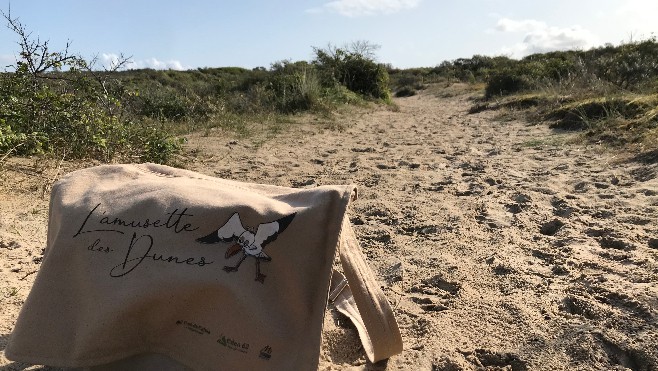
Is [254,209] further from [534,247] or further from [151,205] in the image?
[534,247]

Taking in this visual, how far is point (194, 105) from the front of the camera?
27.5ft

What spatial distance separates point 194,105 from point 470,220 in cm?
614

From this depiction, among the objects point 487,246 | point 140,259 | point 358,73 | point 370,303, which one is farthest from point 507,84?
point 140,259

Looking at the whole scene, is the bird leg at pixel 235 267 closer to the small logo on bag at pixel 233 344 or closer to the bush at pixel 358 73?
Result: the small logo on bag at pixel 233 344

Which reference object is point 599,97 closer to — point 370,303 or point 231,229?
point 370,303

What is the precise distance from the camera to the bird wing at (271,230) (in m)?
1.51

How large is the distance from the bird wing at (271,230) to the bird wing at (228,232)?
0.19ft

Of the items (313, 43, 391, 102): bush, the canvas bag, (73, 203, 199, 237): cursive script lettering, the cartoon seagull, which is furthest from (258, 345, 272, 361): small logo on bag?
(313, 43, 391, 102): bush

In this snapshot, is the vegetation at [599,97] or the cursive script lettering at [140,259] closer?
the cursive script lettering at [140,259]

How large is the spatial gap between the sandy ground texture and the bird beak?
0.58 meters

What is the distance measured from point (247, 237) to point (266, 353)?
1.10 ft

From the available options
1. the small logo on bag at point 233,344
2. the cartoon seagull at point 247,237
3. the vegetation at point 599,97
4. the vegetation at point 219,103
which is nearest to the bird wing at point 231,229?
the cartoon seagull at point 247,237

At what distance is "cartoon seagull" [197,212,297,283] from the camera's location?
150 centimetres

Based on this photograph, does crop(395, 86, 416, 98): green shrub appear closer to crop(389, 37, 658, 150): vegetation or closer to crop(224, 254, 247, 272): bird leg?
crop(389, 37, 658, 150): vegetation
